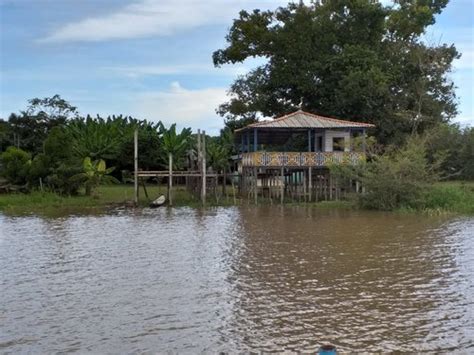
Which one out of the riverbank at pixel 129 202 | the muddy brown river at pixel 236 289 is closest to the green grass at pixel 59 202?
the riverbank at pixel 129 202

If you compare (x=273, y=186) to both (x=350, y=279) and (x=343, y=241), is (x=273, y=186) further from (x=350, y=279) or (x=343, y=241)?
(x=350, y=279)

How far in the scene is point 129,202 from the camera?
2919cm

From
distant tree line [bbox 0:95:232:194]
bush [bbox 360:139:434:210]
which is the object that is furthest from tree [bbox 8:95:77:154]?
bush [bbox 360:139:434:210]

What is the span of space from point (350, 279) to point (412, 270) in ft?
5.49

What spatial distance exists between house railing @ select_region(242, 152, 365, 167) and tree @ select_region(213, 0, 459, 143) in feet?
21.6

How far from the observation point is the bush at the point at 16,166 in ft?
99.5

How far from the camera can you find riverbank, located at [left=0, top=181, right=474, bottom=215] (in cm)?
2552

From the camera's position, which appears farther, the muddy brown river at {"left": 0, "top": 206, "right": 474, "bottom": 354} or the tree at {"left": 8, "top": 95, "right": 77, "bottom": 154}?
the tree at {"left": 8, "top": 95, "right": 77, "bottom": 154}

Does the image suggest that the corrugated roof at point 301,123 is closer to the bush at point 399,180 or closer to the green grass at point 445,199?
the bush at point 399,180

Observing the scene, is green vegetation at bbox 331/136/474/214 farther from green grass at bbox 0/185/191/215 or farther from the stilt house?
green grass at bbox 0/185/191/215

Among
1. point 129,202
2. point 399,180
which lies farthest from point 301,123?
point 129,202

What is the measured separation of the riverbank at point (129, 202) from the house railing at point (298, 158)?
1940mm

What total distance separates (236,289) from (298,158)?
19762mm

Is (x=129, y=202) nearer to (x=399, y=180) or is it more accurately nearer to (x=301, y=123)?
(x=301, y=123)
